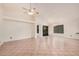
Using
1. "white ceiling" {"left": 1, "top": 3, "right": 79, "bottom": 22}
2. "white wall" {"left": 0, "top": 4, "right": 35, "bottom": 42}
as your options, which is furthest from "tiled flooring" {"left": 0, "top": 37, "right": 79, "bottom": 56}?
"white ceiling" {"left": 1, "top": 3, "right": 79, "bottom": 22}

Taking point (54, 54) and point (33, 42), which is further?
point (33, 42)

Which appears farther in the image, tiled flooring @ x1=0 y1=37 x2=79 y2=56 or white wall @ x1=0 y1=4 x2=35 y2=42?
white wall @ x1=0 y1=4 x2=35 y2=42

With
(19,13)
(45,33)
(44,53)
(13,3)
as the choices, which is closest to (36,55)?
(44,53)

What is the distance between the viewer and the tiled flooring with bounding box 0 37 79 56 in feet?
9.45

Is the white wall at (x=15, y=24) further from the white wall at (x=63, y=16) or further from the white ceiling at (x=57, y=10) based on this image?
the white wall at (x=63, y=16)

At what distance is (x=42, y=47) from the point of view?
300 cm

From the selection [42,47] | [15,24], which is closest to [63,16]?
[42,47]

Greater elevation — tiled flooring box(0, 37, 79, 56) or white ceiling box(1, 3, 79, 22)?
white ceiling box(1, 3, 79, 22)

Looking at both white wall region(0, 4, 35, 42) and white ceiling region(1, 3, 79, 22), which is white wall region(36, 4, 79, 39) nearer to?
white ceiling region(1, 3, 79, 22)

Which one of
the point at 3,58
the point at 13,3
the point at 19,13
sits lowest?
the point at 3,58

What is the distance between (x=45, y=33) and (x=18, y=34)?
2.07ft

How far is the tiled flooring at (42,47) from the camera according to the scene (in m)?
2.88

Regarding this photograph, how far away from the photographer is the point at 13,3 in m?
2.98

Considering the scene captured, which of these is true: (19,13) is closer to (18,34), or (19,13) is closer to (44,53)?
(18,34)
